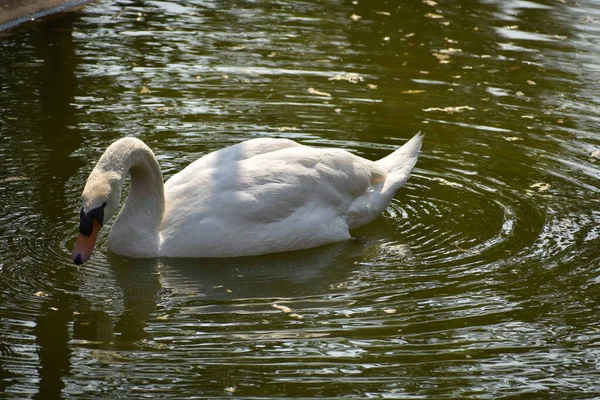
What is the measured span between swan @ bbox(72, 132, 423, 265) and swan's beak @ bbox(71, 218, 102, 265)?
146mm

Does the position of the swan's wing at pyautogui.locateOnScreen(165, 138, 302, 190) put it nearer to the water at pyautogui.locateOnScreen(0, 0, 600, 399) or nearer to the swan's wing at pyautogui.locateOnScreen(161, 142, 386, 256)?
the swan's wing at pyautogui.locateOnScreen(161, 142, 386, 256)

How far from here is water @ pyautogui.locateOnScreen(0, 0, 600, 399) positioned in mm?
7020

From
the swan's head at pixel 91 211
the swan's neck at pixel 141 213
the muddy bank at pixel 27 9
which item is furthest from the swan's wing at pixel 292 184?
the muddy bank at pixel 27 9

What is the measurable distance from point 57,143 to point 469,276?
15.9 feet

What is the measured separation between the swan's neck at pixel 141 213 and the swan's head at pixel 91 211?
53 cm

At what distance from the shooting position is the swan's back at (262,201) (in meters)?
8.71

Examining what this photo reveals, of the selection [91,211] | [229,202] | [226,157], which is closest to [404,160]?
[226,157]

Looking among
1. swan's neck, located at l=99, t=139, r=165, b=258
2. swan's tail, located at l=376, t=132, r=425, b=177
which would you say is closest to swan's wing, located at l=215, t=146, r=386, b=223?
swan's tail, located at l=376, t=132, r=425, b=177

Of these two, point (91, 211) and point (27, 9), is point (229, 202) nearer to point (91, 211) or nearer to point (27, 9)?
point (91, 211)

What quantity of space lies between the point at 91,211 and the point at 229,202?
1238 millimetres

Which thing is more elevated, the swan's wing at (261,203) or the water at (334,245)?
the swan's wing at (261,203)

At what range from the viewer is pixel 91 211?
7941mm

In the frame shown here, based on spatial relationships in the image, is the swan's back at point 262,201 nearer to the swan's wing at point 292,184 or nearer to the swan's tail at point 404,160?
the swan's wing at point 292,184

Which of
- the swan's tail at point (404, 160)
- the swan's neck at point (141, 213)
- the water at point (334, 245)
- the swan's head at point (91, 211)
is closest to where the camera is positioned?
the water at point (334, 245)
